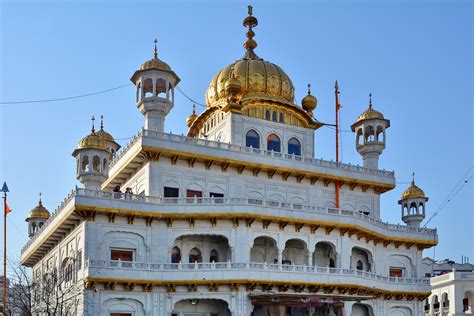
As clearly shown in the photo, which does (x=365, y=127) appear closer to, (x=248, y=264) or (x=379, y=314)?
(x=379, y=314)

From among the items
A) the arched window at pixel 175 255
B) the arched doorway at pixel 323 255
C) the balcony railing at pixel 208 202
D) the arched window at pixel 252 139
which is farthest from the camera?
the arched window at pixel 252 139

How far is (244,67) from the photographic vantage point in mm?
57188

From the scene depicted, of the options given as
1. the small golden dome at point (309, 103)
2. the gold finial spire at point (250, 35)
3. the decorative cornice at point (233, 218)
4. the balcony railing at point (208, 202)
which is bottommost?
the decorative cornice at point (233, 218)

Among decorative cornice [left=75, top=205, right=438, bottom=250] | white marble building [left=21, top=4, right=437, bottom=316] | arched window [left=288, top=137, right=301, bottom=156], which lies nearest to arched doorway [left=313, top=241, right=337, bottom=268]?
white marble building [left=21, top=4, right=437, bottom=316]

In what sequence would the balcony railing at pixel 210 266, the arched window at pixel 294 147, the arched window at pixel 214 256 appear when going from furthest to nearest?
Result: 1. the arched window at pixel 294 147
2. the arched window at pixel 214 256
3. the balcony railing at pixel 210 266

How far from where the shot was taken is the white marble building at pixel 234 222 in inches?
1772

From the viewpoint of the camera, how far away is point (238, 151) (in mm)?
49906

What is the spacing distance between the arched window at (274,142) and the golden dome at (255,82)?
2699 millimetres

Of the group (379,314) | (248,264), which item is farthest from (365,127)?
(248,264)

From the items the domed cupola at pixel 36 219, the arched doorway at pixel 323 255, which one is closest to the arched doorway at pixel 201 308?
the arched doorway at pixel 323 255

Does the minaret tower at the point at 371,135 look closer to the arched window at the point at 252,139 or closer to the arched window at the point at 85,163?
the arched window at the point at 252,139

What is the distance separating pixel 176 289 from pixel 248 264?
4.53 metres

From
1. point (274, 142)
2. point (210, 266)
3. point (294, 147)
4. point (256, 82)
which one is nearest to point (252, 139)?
point (274, 142)

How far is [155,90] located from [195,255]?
429 inches
